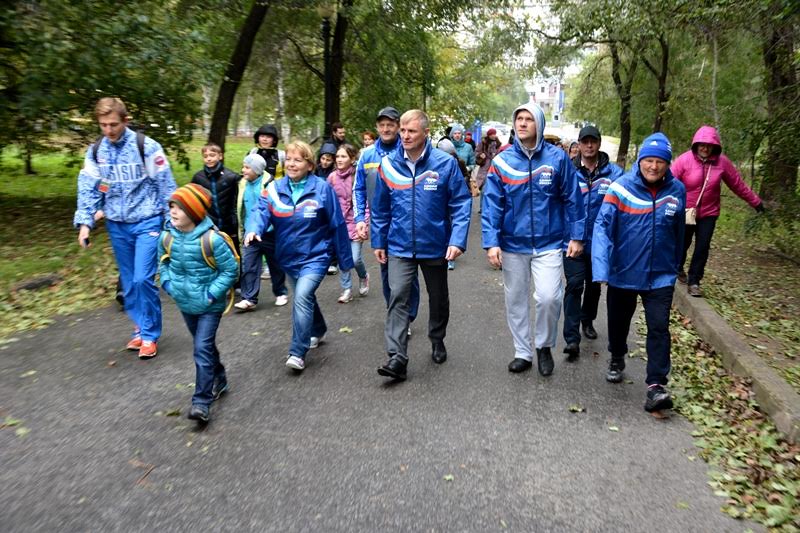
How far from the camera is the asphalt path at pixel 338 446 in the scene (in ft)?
10.7

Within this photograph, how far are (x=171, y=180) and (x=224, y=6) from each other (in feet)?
28.8

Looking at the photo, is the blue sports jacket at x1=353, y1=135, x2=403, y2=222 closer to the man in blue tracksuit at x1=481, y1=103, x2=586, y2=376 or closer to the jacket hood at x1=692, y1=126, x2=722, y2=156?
the man in blue tracksuit at x1=481, y1=103, x2=586, y2=376

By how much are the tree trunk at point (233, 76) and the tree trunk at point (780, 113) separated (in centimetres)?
929

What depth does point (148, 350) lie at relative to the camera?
5.54 metres

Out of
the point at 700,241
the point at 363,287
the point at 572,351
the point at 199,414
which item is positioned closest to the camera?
the point at 199,414

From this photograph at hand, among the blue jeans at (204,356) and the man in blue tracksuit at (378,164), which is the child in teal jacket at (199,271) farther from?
the man in blue tracksuit at (378,164)

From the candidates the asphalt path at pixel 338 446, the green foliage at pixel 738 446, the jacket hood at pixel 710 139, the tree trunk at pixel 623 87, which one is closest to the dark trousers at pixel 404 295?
the asphalt path at pixel 338 446

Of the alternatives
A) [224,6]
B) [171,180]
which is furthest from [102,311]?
[224,6]

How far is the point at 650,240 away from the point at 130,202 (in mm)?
4160

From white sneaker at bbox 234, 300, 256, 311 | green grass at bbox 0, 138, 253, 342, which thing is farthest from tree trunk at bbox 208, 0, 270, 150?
white sneaker at bbox 234, 300, 256, 311

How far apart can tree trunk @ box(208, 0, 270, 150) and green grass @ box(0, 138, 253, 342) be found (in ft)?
8.83

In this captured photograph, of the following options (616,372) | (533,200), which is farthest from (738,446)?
(533,200)

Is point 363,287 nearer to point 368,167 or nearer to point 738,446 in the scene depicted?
point 368,167

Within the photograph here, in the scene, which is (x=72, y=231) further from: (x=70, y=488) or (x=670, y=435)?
(x=670, y=435)
